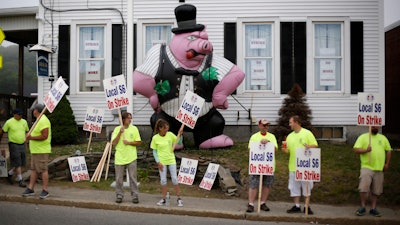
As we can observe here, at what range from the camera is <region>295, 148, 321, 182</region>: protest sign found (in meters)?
7.76

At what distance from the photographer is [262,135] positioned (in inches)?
321


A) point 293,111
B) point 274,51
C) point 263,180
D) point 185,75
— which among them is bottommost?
point 263,180

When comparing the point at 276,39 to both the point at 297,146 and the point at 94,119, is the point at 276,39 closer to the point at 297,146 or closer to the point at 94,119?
the point at 94,119

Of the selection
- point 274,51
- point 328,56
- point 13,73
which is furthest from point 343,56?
point 13,73

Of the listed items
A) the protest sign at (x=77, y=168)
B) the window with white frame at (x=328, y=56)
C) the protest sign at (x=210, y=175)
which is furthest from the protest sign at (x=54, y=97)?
the window with white frame at (x=328, y=56)

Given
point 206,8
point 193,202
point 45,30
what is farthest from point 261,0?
point 193,202

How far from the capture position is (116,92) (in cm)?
923

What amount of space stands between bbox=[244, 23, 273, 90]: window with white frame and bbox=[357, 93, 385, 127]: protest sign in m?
6.36

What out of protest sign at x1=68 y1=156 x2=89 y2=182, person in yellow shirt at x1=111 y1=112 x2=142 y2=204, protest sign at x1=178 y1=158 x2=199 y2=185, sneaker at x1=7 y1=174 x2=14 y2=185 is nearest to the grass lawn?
protest sign at x1=68 y1=156 x2=89 y2=182

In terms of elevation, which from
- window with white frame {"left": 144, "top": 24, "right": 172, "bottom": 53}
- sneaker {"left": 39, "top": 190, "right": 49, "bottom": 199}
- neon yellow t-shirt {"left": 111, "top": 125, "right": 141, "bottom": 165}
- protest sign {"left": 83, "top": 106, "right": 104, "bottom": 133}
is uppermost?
window with white frame {"left": 144, "top": 24, "right": 172, "bottom": 53}

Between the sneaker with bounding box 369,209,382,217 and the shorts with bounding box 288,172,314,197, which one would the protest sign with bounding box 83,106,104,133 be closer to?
the shorts with bounding box 288,172,314,197

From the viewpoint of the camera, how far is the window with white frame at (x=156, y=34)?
580 inches

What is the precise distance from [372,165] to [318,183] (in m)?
1.85

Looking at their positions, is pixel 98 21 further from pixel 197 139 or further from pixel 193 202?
pixel 193 202
